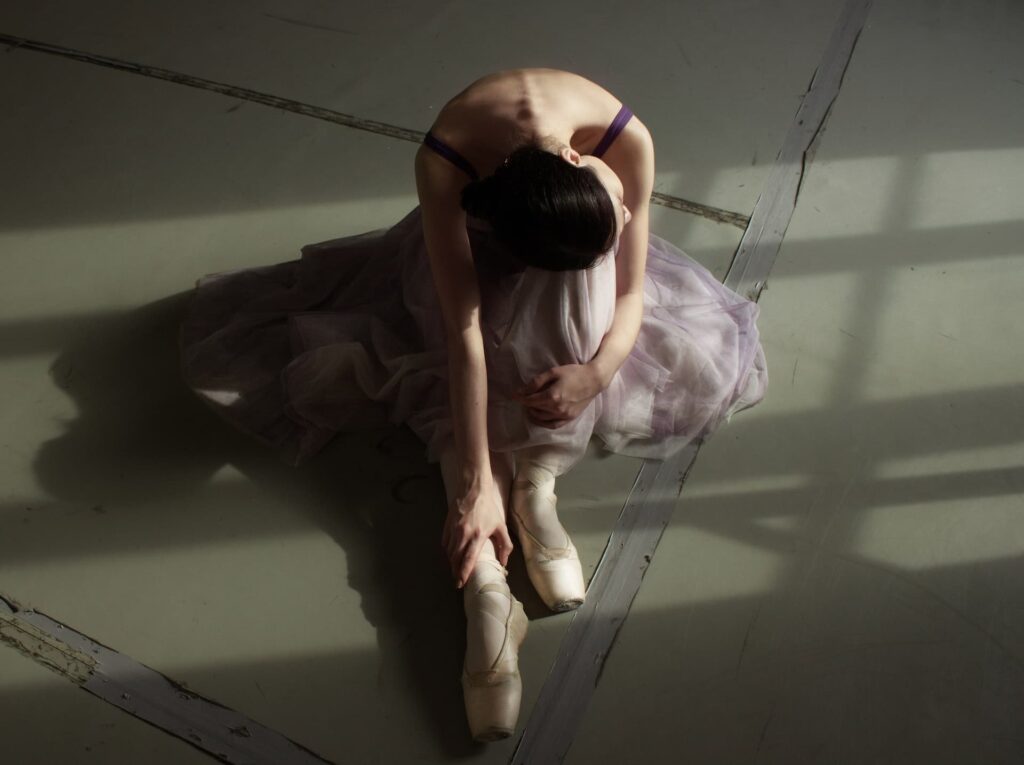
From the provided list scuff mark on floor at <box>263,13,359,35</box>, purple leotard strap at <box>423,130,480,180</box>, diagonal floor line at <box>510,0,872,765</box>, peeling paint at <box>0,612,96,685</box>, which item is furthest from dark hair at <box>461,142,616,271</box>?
scuff mark on floor at <box>263,13,359,35</box>

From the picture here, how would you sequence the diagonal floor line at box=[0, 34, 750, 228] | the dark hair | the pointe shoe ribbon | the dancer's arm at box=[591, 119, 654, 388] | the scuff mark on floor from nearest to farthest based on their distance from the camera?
the dark hair, the pointe shoe ribbon, the dancer's arm at box=[591, 119, 654, 388], the diagonal floor line at box=[0, 34, 750, 228], the scuff mark on floor

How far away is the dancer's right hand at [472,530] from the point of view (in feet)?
5.30

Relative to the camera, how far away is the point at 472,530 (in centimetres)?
162

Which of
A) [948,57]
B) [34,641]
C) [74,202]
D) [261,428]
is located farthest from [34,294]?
[948,57]

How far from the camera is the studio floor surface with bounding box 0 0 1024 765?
5.19ft

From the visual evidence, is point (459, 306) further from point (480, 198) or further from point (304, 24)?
point (304, 24)

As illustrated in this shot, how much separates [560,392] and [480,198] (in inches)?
14.9

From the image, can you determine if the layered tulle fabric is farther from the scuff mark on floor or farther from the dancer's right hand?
the scuff mark on floor

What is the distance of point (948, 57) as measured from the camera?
8.72ft

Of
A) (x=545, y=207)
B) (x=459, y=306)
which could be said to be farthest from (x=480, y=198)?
(x=459, y=306)

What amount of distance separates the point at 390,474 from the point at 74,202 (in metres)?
1.12

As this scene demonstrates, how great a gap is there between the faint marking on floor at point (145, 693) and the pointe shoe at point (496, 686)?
0.81 ft

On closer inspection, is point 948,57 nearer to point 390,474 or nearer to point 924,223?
point 924,223

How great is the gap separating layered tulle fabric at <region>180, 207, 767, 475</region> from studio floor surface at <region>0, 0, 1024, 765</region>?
7 cm
